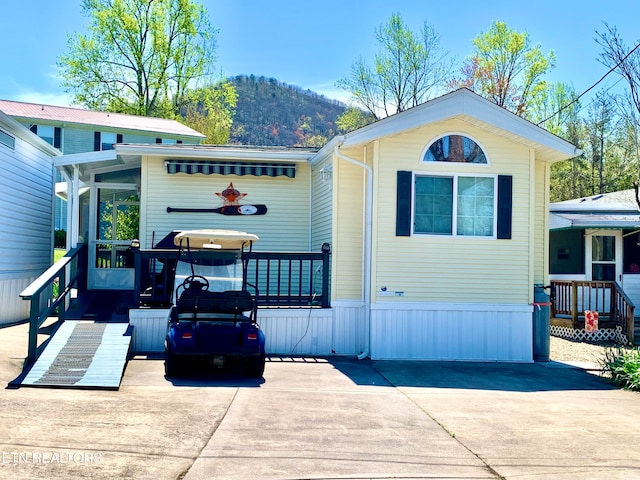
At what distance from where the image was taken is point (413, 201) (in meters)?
11.2

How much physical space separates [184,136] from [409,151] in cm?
1955

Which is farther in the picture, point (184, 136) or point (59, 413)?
point (184, 136)

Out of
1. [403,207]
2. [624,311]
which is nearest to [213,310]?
[403,207]

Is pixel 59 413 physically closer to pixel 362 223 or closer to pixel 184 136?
pixel 362 223

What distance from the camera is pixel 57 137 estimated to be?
2902 cm

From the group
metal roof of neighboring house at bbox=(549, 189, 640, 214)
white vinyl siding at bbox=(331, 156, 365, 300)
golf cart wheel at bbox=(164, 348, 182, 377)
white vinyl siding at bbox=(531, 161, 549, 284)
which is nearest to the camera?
golf cart wheel at bbox=(164, 348, 182, 377)

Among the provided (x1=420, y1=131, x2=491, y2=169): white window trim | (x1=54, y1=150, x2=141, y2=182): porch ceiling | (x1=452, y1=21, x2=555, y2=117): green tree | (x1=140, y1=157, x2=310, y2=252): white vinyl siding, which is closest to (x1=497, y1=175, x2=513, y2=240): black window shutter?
(x1=420, y1=131, x2=491, y2=169): white window trim

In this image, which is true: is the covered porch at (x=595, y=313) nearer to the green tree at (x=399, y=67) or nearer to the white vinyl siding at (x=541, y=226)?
the white vinyl siding at (x=541, y=226)

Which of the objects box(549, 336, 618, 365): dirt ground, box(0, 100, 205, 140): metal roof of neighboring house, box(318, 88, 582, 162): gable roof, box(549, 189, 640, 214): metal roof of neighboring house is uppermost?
box(0, 100, 205, 140): metal roof of neighboring house

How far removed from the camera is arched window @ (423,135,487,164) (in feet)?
37.4

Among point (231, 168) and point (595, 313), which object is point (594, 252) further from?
point (231, 168)

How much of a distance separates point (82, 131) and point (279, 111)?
61311 millimetres

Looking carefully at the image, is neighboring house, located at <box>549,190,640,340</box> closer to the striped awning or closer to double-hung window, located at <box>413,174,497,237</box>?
double-hung window, located at <box>413,174,497,237</box>

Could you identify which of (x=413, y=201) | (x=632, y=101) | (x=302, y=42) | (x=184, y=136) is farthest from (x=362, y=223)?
(x=302, y=42)
